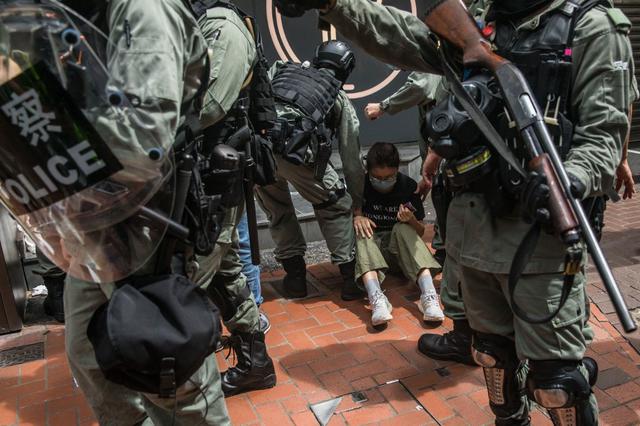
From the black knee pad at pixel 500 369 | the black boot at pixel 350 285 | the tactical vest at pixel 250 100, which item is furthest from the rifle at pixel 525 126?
the black boot at pixel 350 285

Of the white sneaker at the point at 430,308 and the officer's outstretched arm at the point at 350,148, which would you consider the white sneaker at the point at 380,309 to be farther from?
the officer's outstretched arm at the point at 350,148

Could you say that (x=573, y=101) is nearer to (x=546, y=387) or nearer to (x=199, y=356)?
(x=546, y=387)

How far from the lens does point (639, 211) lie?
19.8 feet

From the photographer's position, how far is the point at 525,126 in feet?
6.23

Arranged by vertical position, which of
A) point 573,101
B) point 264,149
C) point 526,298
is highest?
point 573,101

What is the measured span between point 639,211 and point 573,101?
4.62 meters

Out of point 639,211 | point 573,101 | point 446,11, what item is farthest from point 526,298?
point 639,211

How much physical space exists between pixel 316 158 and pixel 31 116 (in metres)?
2.61

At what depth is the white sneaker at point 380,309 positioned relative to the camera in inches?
145

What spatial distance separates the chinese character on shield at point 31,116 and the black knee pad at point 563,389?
1.80 m

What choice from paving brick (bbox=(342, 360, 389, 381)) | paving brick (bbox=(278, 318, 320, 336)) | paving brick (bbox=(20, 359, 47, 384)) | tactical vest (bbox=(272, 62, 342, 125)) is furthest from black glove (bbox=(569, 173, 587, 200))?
paving brick (bbox=(20, 359, 47, 384))

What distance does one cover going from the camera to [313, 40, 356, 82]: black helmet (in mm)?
4039

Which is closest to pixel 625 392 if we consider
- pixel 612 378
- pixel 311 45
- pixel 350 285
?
pixel 612 378

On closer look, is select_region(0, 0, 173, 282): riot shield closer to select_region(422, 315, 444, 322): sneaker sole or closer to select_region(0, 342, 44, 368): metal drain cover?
select_region(0, 342, 44, 368): metal drain cover
